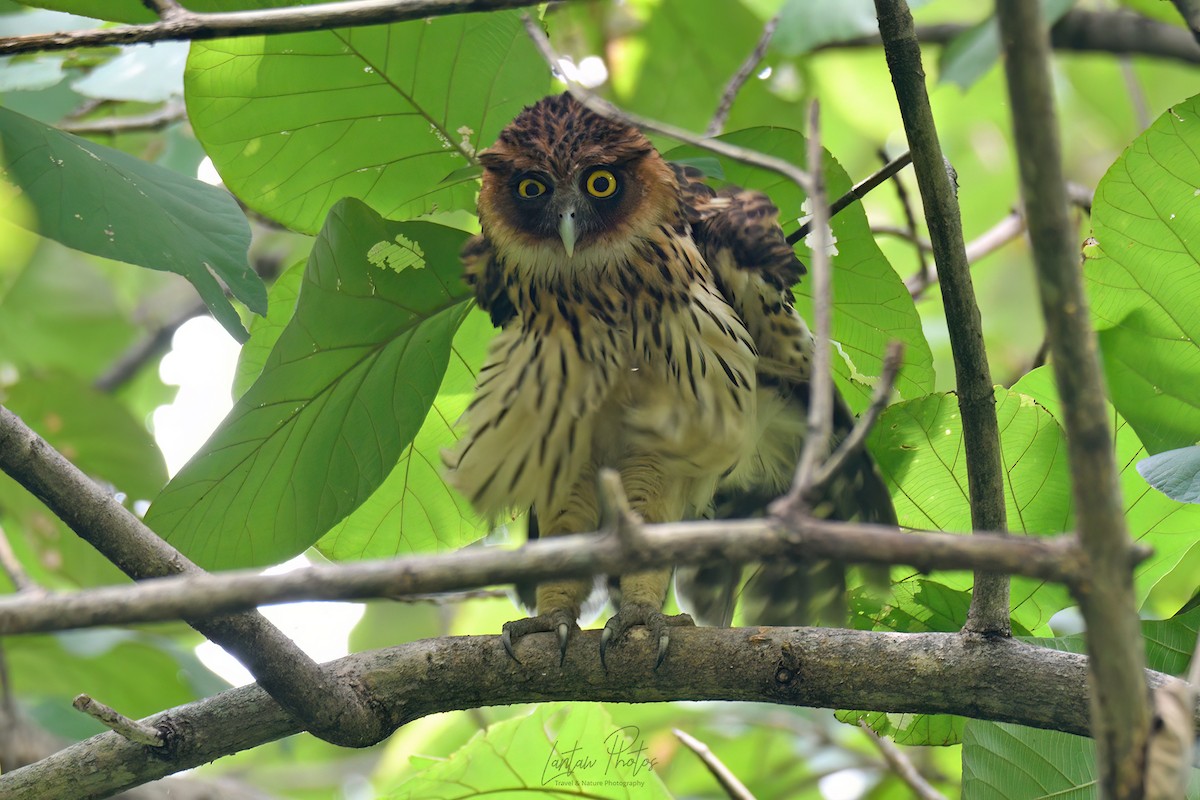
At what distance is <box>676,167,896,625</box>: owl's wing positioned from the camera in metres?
2.70

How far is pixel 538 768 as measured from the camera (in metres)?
2.48

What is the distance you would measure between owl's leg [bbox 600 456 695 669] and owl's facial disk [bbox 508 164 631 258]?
0.60m

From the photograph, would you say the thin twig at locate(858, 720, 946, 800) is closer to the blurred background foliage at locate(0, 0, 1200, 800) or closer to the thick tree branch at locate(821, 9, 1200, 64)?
the blurred background foliage at locate(0, 0, 1200, 800)

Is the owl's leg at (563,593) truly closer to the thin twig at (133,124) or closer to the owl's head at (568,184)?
the owl's head at (568,184)

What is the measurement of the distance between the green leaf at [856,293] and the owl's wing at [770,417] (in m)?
0.06

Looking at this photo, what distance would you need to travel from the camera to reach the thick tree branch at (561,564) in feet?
3.42

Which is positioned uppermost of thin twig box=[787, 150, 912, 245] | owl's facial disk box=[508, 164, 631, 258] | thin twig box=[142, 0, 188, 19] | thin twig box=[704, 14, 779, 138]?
thin twig box=[704, 14, 779, 138]

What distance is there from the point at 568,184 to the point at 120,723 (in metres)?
1.51

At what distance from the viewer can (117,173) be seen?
7.14 feet

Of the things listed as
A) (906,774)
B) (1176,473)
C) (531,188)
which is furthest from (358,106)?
(906,774)

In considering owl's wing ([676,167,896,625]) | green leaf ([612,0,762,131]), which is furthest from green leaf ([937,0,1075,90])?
green leaf ([612,0,762,131])

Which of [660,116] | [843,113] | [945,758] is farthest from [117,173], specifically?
[843,113]

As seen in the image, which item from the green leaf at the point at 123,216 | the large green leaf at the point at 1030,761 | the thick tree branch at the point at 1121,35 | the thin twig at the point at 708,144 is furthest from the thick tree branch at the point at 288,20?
the thick tree branch at the point at 1121,35

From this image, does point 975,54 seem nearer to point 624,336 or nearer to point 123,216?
point 624,336
